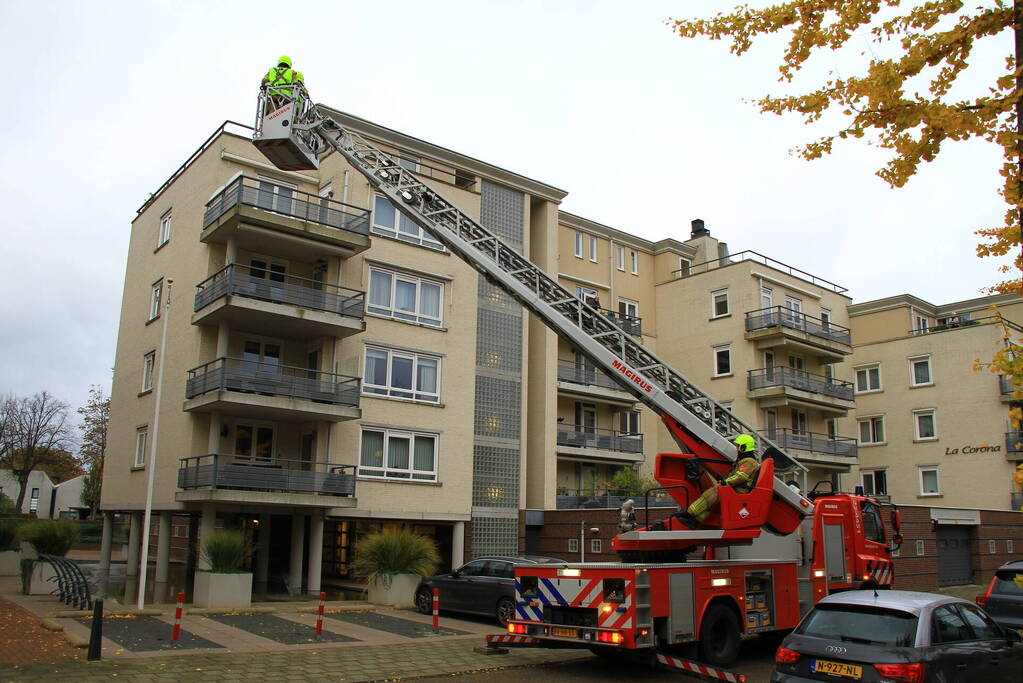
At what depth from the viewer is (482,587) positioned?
62.0 ft

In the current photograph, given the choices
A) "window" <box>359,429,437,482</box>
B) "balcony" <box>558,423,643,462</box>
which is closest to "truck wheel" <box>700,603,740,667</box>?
"window" <box>359,429,437,482</box>

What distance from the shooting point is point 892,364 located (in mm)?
43812

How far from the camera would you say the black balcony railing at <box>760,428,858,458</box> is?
127ft

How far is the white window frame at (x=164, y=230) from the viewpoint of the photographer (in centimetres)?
3028

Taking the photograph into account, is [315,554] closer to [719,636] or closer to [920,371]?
[719,636]

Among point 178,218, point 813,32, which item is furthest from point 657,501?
point 813,32

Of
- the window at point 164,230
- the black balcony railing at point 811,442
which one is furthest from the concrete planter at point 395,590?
the black balcony railing at point 811,442

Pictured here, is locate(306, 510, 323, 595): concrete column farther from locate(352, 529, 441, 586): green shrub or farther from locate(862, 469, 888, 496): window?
locate(862, 469, 888, 496): window

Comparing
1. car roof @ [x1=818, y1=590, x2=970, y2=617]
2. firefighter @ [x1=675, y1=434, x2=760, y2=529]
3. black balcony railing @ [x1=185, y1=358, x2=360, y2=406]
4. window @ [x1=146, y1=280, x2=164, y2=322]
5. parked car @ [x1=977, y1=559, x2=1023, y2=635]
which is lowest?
parked car @ [x1=977, y1=559, x2=1023, y2=635]

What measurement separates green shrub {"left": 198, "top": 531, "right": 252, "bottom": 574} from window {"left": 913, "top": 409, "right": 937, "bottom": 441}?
113ft

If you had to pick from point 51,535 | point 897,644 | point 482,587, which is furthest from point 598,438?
point 897,644

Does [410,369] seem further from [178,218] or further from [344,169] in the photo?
[178,218]

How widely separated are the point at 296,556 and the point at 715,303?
2421cm

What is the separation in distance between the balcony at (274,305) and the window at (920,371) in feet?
98.6
